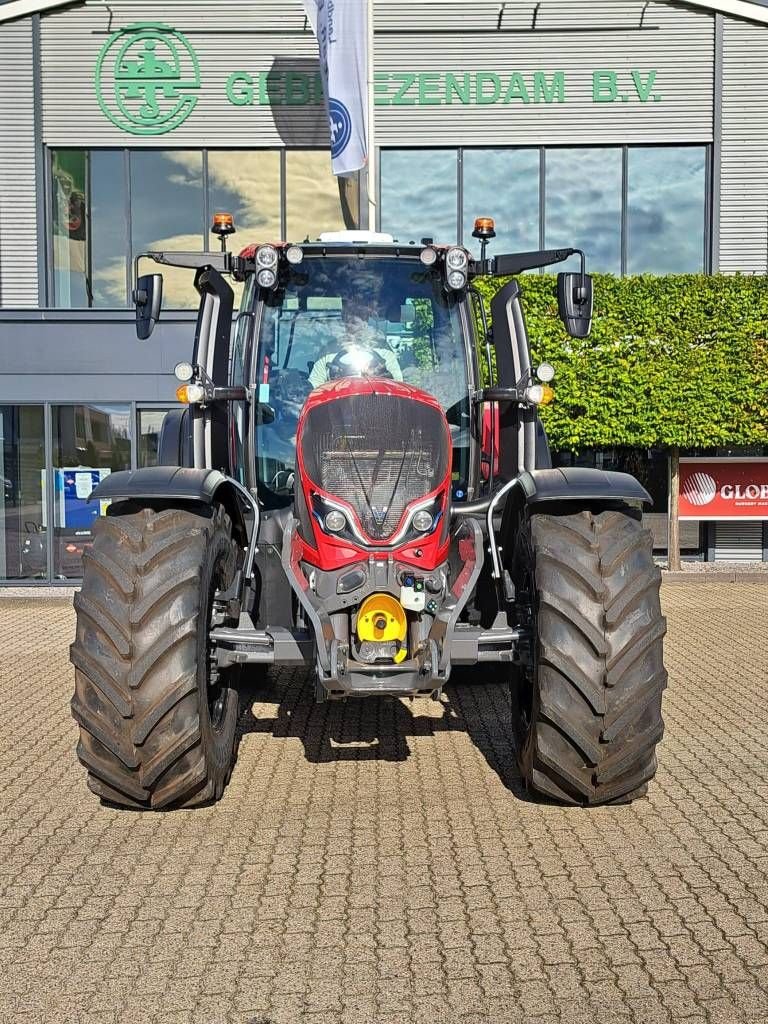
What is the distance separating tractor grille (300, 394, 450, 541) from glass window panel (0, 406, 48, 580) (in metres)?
10.9

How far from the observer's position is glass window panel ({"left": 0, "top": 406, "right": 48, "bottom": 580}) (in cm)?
1439

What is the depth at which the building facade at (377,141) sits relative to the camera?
14.8 m

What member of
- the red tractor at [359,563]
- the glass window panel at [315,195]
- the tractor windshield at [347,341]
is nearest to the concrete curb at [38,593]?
the glass window panel at [315,195]

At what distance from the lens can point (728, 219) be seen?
15.0 metres

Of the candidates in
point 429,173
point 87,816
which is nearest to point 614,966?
point 87,816

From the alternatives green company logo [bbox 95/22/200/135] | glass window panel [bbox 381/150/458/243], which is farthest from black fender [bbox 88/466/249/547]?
green company logo [bbox 95/22/200/135]

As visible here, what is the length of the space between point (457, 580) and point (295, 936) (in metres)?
1.73

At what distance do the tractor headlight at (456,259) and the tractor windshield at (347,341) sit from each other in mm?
192

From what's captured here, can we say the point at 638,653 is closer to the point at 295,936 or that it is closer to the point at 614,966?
the point at 614,966

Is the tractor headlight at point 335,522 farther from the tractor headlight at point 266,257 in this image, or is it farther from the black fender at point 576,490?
the tractor headlight at point 266,257

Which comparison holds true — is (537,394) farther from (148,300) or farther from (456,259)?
(148,300)

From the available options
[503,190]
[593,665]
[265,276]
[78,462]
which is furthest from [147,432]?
[593,665]

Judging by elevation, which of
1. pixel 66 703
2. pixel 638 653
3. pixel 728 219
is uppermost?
pixel 728 219

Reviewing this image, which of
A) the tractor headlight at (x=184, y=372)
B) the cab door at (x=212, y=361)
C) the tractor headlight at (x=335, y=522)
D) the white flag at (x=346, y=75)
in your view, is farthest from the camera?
the white flag at (x=346, y=75)
